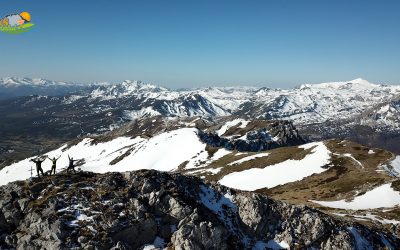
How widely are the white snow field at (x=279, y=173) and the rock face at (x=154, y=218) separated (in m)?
76.0

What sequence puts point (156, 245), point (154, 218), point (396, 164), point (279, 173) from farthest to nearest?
point (279, 173) < point (396, 164) < point (154, 218) < point (156, 245)

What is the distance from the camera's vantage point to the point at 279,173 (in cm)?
14025

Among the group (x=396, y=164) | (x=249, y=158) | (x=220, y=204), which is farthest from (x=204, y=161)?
(x=220, y=204)

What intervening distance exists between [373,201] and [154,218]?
66941mm

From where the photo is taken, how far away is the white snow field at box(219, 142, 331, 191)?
435 ft

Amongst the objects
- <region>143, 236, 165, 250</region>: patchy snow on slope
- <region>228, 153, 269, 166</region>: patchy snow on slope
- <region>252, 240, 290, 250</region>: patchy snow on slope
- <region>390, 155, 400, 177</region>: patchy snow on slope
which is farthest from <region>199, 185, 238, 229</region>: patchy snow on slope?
<region>228, 153, 269, 166</region>: patchy snow on slope

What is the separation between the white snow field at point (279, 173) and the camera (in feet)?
435

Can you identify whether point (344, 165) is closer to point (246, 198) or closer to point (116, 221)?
point (246, 198)

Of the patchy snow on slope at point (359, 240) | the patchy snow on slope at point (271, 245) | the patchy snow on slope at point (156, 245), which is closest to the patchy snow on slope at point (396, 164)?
the patchy snow on slope at point (359, 240)

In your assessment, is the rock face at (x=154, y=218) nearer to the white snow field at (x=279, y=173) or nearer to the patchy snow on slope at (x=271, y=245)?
the patchy snow on slope at (x=271, y=245)

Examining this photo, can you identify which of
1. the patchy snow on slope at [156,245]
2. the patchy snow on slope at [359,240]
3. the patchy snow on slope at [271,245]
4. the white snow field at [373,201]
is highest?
the patchy snow on slope at [156,245]

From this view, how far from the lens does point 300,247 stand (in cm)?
4869

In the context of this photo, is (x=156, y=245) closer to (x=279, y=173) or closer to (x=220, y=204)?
(x=220, y=204)

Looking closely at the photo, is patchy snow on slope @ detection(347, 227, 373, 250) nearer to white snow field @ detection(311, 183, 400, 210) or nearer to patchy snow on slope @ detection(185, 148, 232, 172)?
white snow field @ detection(311, 183, 400, 210)
